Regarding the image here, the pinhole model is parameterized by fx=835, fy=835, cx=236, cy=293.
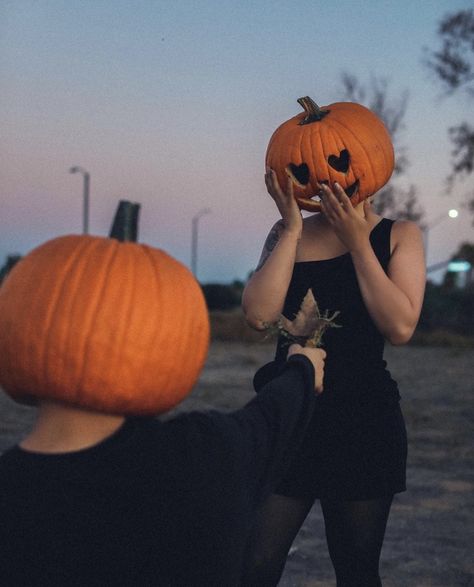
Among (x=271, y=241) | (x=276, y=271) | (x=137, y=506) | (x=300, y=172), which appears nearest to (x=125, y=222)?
(x=137, y=506)

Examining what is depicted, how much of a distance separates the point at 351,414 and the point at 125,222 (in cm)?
119

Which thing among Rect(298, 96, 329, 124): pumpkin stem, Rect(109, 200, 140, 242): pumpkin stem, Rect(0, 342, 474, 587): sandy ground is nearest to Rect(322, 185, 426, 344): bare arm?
Rect(298, 96, 329, 124): pumpkin stem

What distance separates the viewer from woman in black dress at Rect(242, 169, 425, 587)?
8.93 ft

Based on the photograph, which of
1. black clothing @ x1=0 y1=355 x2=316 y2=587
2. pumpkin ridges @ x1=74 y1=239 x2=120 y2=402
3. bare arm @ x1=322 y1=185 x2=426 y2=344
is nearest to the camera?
black clothing @ x1=0 y1=355 x2=316 y2=587

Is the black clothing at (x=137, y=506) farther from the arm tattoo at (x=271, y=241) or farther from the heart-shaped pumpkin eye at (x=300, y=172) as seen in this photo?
the heart-shaped pumpkin eye at (x=300, y=172)

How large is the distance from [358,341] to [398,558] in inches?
115

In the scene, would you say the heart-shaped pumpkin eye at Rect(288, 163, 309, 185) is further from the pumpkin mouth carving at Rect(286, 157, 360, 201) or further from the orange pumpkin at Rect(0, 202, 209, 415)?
the orange pumpkin at Rect(0, 202, 209, 415)

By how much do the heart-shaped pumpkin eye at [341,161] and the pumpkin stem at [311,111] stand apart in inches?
7.0

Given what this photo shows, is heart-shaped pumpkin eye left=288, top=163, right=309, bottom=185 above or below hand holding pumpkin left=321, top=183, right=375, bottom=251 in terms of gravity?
above

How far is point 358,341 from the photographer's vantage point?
2.80 m

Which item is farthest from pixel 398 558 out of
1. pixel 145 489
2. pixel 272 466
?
pixel 145 489

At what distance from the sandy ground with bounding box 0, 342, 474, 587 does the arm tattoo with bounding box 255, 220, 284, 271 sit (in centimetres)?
252

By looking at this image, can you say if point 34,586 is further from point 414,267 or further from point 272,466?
point 414,267

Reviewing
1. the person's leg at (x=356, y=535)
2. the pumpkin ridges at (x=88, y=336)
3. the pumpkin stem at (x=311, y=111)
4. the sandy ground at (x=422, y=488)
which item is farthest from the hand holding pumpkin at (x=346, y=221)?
the sandy ground at (x=422, y=488)
